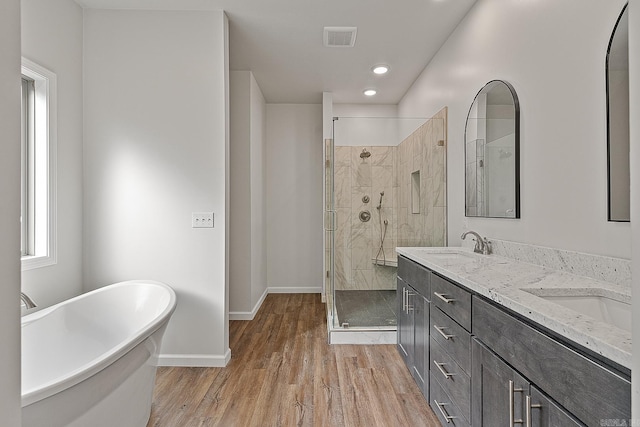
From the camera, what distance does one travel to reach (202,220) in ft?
9.38

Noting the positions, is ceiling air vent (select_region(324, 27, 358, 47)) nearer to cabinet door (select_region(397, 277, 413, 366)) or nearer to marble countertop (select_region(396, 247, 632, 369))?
marble countertop (select_region(396, 247, 632, 369))

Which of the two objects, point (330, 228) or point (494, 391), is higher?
point (330, 228)

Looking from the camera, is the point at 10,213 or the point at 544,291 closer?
the point at 10,213

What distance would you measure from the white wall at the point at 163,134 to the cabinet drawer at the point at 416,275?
136cm

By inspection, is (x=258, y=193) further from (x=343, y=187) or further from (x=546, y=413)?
(x=546, y=413)

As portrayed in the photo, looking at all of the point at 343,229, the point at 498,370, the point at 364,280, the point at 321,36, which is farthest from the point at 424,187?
the point at 498,370

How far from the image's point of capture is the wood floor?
6.93 ft

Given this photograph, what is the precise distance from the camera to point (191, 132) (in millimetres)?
2850

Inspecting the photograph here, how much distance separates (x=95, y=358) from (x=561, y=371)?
2.15 metres

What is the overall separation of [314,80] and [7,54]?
4001 millimetres

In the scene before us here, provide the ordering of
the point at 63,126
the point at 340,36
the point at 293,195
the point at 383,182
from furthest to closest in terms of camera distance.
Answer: the point at 293,195 → the point at 383,182 → the point at 340,36 → the point at 63,126

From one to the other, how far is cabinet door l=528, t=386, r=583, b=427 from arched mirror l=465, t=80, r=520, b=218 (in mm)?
1319

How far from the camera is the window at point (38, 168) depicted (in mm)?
2438

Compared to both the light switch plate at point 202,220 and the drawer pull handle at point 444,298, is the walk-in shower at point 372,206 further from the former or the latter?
the drawer pull handle at point 444,298
